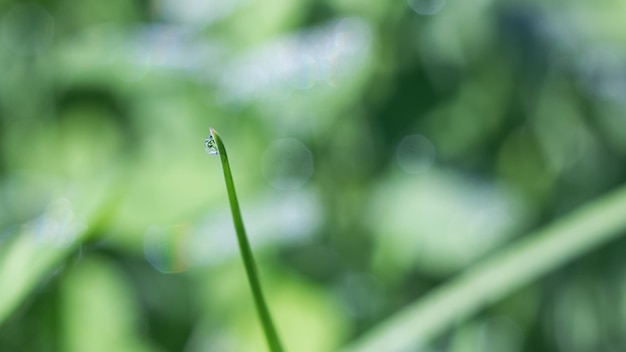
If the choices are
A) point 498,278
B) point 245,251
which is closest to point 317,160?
point 498,278

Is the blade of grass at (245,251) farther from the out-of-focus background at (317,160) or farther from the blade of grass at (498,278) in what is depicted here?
the out-of-focus background at (317,160)

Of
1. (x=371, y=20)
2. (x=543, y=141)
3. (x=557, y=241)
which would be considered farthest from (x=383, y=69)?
(x=557, y=241)

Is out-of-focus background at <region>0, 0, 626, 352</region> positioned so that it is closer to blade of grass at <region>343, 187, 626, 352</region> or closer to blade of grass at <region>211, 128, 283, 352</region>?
blade of grass at <region>343, 187, 626, 352</region>

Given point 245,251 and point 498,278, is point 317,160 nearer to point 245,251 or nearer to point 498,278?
point 498,278

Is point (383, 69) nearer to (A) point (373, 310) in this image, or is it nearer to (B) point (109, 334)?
(A) point (373, 310)

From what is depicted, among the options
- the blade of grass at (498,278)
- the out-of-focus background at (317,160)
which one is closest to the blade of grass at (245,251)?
the blade of grass at (498,278)
